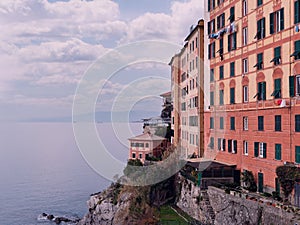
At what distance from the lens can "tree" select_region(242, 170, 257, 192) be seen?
35284mm

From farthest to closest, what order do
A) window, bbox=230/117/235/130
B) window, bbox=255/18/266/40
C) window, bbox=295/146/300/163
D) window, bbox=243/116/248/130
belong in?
1. window, bbox=230/117/235/130
2. window, bbox=243/116/248/130
3. window, bbox=255/18/266/40
4. window, bbox=295/146/300/163

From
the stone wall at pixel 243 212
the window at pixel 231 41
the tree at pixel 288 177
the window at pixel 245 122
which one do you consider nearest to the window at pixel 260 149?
the window at pixel 245 122

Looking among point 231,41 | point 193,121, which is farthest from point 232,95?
point 193,121

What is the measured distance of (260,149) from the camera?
35281mm

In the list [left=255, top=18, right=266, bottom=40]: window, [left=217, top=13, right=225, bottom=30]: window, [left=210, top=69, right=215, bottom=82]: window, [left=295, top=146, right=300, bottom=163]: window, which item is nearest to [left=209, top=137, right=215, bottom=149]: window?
[left=210, top=69, right=215, bottom=82]: window

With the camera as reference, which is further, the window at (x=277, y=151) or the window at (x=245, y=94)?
the window at (x=245, y=94)

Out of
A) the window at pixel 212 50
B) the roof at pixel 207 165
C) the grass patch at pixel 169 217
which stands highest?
the window at pixel 212 50

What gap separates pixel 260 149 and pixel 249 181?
10.1 feet

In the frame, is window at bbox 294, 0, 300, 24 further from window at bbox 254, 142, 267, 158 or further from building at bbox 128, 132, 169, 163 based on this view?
building at bbox 128, 132, 169, 163

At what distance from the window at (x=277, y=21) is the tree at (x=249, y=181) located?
12603mm

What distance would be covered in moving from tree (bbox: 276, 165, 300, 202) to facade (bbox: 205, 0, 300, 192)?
0.71 meters

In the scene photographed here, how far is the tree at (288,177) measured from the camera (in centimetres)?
2985

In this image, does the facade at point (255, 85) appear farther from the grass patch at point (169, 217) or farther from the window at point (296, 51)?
the grass patch at point (169, 217)

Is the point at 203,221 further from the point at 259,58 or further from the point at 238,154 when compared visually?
the point at 259,58
